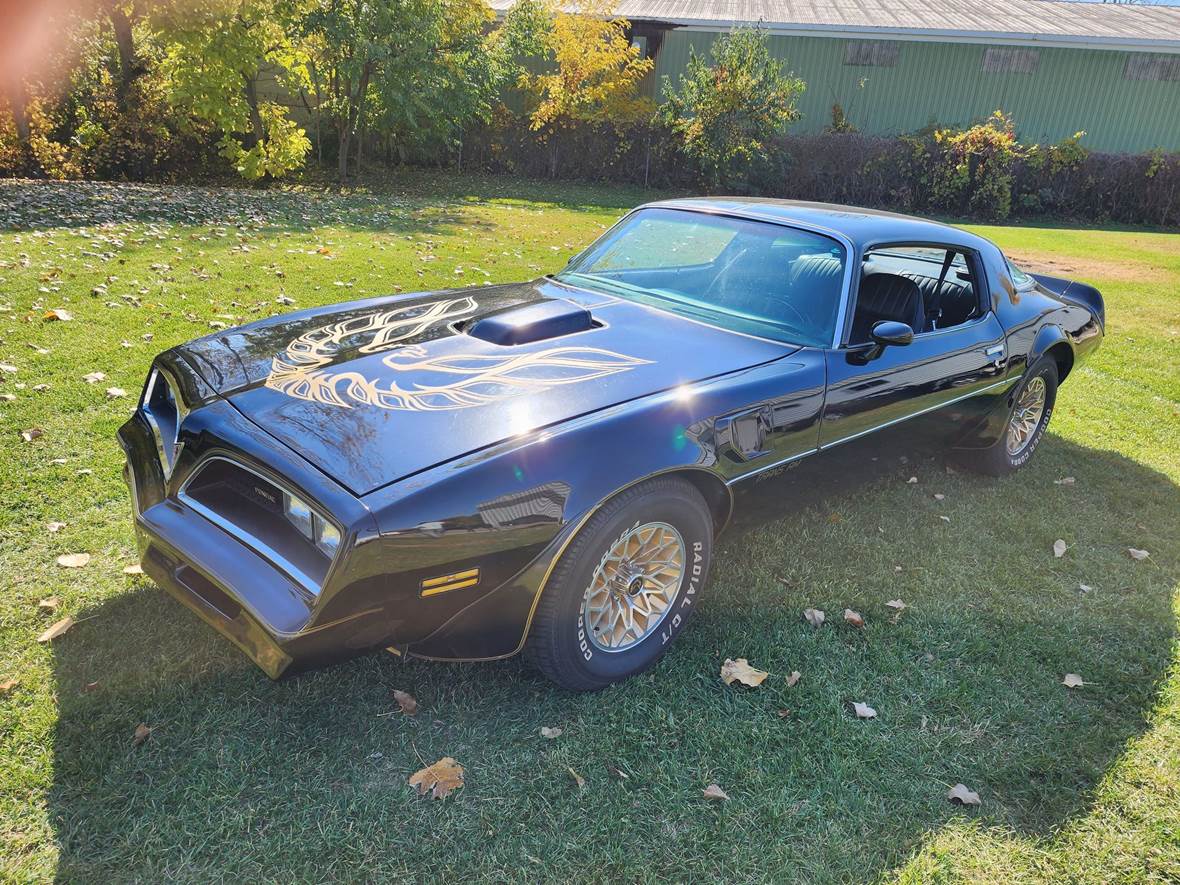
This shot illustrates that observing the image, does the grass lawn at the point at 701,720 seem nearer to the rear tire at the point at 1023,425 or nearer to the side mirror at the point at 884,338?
the rear tire at the point at 1023,425

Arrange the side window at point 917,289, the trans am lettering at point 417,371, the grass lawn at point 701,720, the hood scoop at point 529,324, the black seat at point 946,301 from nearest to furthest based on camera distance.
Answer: the grass lawn at point 701,720 → the trans am lettering at point 417,371 → the hood scoop at point 529,324 → the side window at point 917,289 → the black seat at point 946,301

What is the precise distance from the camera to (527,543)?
7.15ft

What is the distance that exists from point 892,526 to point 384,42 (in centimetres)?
1248

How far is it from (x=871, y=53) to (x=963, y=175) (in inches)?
222

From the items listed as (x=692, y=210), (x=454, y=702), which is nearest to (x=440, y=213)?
(x=692, y=210)

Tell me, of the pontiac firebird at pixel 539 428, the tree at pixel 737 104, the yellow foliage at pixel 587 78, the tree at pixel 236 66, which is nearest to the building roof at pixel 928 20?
the yellow foliage at pixel 587 78

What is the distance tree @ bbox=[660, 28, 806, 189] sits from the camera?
→ 15086 mm

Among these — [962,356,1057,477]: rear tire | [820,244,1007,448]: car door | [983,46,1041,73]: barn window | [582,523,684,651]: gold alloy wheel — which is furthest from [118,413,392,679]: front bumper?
[983,46,1041,73]: barn window

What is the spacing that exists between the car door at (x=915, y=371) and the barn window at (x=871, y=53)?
58.8 feet

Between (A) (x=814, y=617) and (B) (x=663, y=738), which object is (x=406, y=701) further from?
(A) (x=814, y=617)

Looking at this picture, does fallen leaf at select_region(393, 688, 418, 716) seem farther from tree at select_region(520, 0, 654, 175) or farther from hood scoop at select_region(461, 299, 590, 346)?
tree at select_region(520, 0, 654, 175)

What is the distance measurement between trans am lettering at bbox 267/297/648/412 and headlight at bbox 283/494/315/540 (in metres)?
0.36

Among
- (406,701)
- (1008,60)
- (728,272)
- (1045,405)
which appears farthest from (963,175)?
(406,701)

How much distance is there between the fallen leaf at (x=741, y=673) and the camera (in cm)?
270
